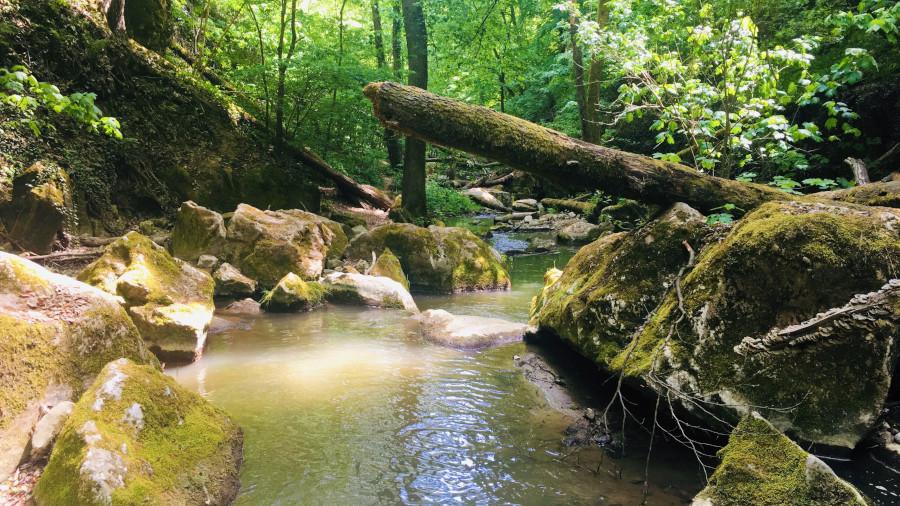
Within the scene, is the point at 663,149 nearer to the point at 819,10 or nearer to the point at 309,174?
the point at 819,10

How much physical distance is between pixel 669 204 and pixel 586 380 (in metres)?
1.89

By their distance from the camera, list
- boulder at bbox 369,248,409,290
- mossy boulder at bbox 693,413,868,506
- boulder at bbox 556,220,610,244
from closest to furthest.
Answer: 1. mossy boulder at bbox 693,413,868,506
2. boulder at bbox 369,248,409,290
3. boulder at bbox 556,220,610,244

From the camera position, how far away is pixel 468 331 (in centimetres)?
651

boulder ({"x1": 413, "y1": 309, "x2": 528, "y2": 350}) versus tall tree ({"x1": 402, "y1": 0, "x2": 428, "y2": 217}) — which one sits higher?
tall tree ({"x1": 402, "y1": 0, "x2": 428, "y2": 217})

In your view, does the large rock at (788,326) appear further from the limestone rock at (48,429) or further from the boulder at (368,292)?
the boulder at (368,292)

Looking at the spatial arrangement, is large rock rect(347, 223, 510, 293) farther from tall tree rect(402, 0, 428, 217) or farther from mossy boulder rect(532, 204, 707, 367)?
mossy boulder rect(532, 204, 707, 367)

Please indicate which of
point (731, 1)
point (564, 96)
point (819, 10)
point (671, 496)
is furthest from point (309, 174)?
point (564, 96)

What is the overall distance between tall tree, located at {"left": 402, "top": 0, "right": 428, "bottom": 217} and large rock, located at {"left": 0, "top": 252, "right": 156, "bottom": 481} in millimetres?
10856

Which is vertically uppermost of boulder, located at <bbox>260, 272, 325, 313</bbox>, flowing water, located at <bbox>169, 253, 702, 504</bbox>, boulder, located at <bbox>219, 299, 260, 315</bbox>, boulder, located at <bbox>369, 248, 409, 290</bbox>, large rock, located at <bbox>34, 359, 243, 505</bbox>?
boulder, located at <bbox>369, 248, 409, 290</bbox>

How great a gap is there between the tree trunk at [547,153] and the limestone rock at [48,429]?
121 inches

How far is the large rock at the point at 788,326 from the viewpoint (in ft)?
10.1

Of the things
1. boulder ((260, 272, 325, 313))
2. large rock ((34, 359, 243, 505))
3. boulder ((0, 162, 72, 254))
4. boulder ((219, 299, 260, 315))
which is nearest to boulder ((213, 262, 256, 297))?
boulder ((219, 299, 260, 315))

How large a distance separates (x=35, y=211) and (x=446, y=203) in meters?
11.5

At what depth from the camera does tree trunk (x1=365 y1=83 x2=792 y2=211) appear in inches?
173
